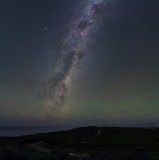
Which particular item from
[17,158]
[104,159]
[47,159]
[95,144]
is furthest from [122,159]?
[95,144]

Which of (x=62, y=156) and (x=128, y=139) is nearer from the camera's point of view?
(x=62, y=156)

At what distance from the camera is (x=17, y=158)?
166 ft

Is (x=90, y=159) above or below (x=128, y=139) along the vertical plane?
below

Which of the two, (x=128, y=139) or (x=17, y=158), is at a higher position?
(x=128, y=139)

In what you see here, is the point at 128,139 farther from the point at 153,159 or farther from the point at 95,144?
the point at 153,159

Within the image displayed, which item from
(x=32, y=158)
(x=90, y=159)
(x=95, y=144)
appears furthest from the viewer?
(x=95, y=144)

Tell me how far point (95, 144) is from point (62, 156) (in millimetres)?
42997

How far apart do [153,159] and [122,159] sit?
4.72 metres

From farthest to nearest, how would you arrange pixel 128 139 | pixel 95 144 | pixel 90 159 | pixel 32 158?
pixel 128 139, pixel 95 144, pixel 32 158, pixel 90 159

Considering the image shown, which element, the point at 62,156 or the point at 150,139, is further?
the point at 150,139

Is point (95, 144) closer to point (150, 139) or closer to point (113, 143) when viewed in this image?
point (113, 143)

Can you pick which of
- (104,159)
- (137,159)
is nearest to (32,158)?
(104,159)

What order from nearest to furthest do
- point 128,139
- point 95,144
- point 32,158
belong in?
point 32,158 < point 95,144 < point 128,139

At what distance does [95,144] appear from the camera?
95.9 m
